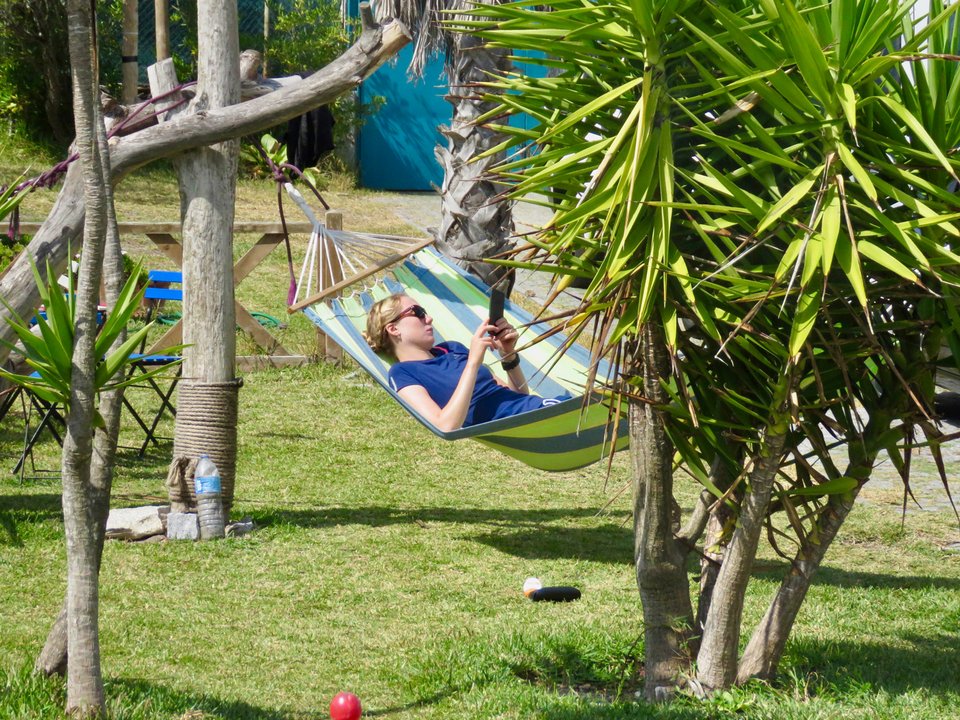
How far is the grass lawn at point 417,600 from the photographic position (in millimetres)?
3289

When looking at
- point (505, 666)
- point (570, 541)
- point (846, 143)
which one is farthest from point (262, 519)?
point (846, 143)

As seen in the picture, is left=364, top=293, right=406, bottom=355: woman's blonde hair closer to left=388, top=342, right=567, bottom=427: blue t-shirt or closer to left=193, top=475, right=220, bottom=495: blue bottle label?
left=388, top=342, right=567, bottom=427: blue t-shirt

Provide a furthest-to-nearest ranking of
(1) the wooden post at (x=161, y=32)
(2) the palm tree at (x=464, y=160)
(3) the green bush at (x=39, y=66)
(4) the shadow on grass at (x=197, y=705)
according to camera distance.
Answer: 1. (3) the green bush at (x=39, y=66)
2. (2) the palm tree at (x=464, y=160)
3. (1) the wooden post at (x=161, y=32)
4. (4) the shadow on grass at (x=197, y=705)

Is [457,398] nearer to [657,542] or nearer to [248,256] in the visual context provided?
[657,542]

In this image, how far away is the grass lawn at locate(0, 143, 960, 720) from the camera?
329 centimetres

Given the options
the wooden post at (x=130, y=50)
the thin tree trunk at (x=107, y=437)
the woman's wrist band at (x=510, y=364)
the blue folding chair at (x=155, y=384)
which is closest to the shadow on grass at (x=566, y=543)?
the woman's wrist band at (x=510, y=364)

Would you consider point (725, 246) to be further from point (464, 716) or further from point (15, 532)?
point (15, 532)

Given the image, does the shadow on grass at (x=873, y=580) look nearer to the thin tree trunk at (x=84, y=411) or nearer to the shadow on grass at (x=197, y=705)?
the shadow on grass at (x=197, y=705)

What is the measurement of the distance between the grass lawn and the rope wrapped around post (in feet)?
0.82

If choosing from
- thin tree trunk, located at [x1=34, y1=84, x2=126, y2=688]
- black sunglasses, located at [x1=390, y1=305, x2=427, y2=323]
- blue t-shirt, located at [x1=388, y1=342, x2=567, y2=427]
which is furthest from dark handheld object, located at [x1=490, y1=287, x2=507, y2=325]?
thin tree trunk, located at [x1=34, y1=84, x2=126, y2=688]

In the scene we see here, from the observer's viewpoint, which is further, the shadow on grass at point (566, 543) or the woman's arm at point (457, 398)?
the shadow on grass at point (566, 543)

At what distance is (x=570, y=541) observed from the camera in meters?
5.43

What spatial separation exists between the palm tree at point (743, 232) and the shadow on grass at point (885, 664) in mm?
309

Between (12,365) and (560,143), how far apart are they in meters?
3.96
